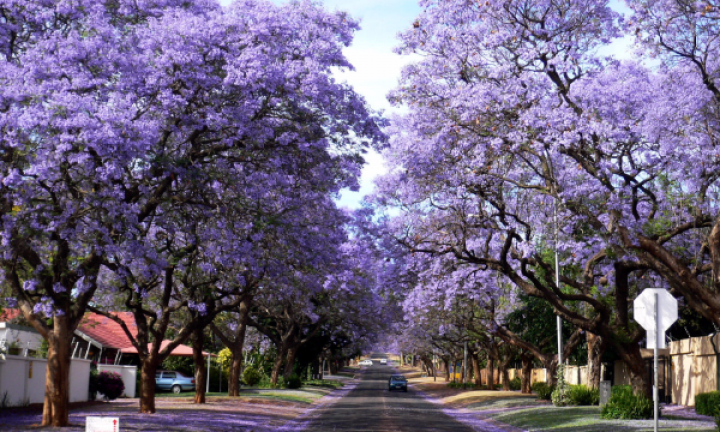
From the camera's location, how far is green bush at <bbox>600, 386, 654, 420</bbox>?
24078 mm

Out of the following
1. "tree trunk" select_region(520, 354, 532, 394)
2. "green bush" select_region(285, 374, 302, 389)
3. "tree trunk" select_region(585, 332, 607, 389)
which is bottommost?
"green bush" select_region(285, 374, 302, 389)

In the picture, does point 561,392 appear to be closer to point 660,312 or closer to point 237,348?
point 237,348

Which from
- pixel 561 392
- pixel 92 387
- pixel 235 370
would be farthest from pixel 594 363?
pixel 92 387

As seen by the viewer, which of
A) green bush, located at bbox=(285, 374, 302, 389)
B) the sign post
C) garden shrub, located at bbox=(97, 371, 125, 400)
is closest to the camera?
the sign post

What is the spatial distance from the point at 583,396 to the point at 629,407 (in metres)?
9.48

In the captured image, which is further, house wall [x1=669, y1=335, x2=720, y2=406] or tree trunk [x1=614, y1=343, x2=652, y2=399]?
house wall [x1=669, y1=335, x2=720, y2=406]

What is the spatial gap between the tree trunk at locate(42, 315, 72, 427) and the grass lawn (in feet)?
44.6

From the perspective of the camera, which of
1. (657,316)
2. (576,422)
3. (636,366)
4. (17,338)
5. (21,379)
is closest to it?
(657,316)

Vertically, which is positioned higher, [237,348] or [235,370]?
[237,348]

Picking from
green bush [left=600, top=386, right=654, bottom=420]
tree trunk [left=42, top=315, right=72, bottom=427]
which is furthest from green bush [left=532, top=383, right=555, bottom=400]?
tree trunk [left=42, top=315, right=72, bottom=427]

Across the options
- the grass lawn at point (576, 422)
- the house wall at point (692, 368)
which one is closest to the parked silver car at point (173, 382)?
the grass lawn at point (576, 422)

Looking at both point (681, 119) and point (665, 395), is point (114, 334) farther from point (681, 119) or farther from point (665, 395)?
point (681, 119)

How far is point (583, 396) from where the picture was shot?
3331cm

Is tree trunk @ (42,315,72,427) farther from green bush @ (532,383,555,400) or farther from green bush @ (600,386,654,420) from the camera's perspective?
green bush @ (532,383,555,400)
